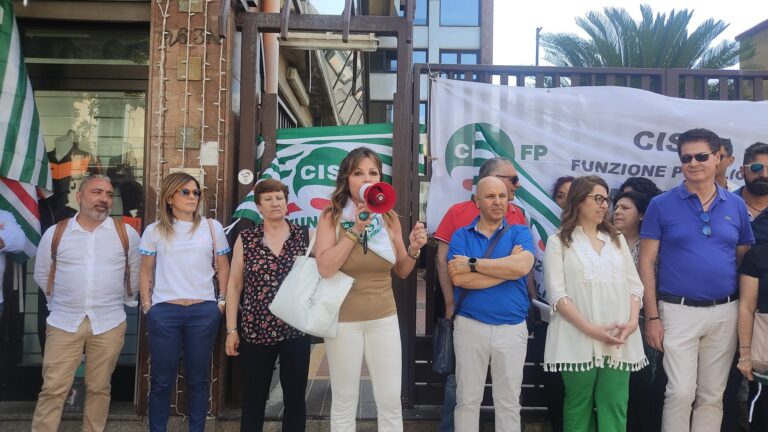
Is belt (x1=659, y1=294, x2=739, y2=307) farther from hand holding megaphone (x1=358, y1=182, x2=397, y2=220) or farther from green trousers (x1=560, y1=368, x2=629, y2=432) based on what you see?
hand holding megaphone (x1=358, y1=182, x2=397, y2=220)

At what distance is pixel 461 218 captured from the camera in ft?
12.3

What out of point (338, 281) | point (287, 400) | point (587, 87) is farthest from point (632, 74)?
point (287, 400)

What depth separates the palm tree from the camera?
1205 centimetres

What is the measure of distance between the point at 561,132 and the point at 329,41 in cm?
202

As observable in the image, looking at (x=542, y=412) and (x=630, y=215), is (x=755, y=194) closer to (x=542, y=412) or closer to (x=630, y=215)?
(x=630, y=215)

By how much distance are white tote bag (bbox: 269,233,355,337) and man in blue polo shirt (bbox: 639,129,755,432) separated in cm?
194

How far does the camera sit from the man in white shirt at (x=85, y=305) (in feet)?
11.5

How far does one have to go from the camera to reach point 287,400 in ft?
11.1

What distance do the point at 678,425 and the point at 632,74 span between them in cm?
268

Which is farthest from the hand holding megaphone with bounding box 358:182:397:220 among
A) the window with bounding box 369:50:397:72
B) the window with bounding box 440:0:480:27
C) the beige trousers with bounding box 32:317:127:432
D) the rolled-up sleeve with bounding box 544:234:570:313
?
the window with bounding box 440:0:480:27

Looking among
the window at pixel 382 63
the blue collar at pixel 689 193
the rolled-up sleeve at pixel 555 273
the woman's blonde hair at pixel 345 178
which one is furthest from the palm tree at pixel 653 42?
the window at pixel 382 63

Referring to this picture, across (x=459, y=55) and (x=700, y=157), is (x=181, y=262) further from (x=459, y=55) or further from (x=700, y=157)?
(x=459, y=55)

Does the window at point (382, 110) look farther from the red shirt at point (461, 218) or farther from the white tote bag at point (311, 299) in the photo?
the white tote bag at point (311, 299)

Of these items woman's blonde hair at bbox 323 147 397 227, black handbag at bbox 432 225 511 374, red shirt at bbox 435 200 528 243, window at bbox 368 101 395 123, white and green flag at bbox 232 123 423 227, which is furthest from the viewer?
window at bbox 368 101 395 123
